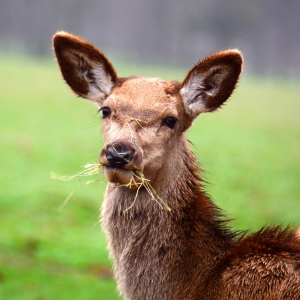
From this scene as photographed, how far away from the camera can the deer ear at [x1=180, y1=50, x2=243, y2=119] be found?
478 cm

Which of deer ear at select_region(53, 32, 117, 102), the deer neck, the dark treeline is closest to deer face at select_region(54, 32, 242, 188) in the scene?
deer ear at select_region(53, 32, 117, 102)

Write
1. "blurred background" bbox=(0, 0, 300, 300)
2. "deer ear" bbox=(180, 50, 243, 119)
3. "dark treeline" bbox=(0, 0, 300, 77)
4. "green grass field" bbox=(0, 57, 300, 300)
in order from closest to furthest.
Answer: "deer ear" bbox=(180, 50, 243, 119) < "green grass field" bbox=(0, 57, 300, 300) < "blurred background" bbox=(0, 0, 300, 300) < "dark treeline" bbox=(0, 0, 300, 77)

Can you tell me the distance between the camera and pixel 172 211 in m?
4.62

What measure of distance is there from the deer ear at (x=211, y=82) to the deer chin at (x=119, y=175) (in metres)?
Result: 1.01

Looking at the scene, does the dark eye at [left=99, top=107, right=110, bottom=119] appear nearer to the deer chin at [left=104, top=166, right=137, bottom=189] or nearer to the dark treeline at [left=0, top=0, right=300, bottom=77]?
the deer chin at [left=104, top=166, right=137, bottom=189]

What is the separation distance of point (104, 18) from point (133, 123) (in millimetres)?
59678

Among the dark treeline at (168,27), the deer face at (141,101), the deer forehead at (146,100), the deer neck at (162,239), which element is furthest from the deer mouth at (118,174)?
the dark treeline at (168,27)

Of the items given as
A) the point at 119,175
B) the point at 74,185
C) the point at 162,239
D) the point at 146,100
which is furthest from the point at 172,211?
the point at 74,185

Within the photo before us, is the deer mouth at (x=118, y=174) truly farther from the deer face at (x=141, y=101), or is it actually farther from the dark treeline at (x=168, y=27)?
the dark treeline at (x=168, y=27)

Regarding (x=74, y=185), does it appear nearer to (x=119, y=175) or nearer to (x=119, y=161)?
(x=119, y=175)

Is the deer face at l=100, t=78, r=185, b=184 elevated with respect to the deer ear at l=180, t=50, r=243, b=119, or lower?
lower

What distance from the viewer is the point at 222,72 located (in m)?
4.86

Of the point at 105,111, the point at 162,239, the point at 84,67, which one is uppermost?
the point at 84,67

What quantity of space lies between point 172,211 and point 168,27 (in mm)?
57115
